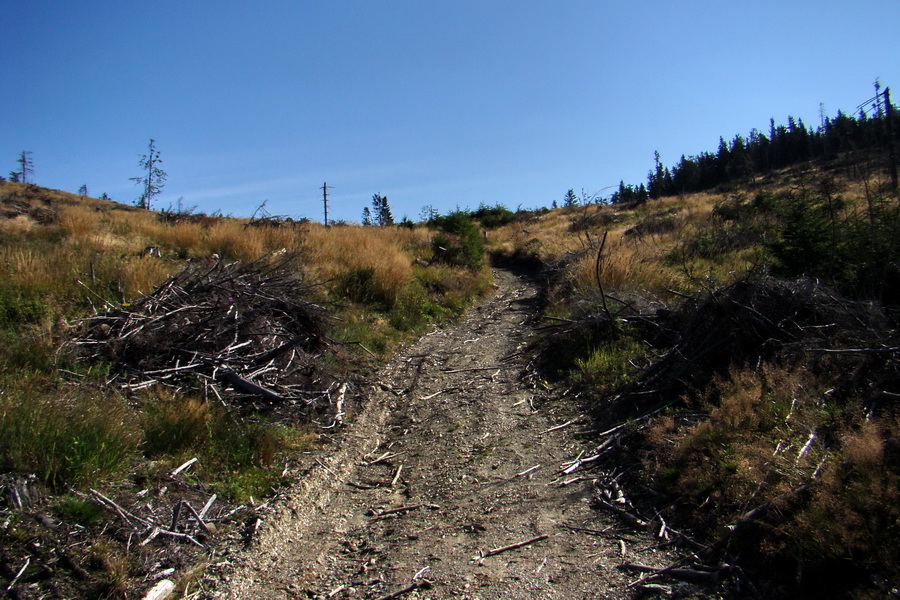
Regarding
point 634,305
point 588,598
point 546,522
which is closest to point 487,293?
point 634,305

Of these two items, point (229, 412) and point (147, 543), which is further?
point (229, 412)

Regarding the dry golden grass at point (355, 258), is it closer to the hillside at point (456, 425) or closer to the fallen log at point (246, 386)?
the hillside at point (456, 425)

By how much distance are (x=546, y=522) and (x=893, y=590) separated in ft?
6.10

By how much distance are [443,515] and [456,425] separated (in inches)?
68.3

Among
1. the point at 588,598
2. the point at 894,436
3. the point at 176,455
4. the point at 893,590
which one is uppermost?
the point at 176,455

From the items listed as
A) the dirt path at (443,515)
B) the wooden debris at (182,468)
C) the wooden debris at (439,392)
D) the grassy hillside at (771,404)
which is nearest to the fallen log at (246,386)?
the dirt path at (443,515)

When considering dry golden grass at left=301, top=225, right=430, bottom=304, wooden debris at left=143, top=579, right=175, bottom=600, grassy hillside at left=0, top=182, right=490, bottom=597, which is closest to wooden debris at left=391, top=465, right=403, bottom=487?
grassy hillside at left=0, top=182, right=490, bottom=597

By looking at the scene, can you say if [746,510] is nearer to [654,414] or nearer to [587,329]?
[654,414]

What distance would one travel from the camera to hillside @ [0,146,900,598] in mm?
2838

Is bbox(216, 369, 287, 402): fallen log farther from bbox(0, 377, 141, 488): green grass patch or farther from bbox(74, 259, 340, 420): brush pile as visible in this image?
bbox(0, 377, 141, 488): green grass patch

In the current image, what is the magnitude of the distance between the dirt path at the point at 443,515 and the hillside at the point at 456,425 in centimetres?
3

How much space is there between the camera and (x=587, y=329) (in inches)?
283

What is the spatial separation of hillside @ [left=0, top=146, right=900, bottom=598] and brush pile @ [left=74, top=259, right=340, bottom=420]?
0.10ft

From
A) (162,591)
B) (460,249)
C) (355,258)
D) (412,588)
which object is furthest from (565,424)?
(460,249)
